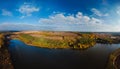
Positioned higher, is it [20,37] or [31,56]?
[20,37]

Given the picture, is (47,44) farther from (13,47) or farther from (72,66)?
(72,66)

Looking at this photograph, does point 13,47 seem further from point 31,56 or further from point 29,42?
point 31,56

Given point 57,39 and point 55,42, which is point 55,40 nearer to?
point 55,42

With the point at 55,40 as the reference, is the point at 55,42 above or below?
below

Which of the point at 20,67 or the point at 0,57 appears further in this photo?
the point at 0,57

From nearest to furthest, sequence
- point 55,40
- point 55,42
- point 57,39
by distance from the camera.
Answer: point 55,42 < point 55,40 < point 57,39

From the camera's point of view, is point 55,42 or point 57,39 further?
point 57,39

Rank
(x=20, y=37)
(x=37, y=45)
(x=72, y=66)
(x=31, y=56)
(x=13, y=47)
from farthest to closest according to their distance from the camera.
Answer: (x=20, y=37) < (x=37, y=45) < (x=13, y=47) < (x=31, y=56) < (x=72, y=66)

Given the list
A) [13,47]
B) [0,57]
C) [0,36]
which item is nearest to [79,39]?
[13,47]

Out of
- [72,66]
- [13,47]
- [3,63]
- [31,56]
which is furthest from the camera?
[13,47]

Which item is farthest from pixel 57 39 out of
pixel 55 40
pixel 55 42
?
pixel 55 42

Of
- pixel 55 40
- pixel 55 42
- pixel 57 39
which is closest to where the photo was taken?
pixel 55 42
